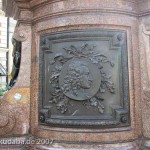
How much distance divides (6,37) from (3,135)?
18751 millimetres

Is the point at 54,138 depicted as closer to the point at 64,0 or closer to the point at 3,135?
the point at 3,135

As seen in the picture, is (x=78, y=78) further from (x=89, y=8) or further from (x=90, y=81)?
(x=89, y=8)

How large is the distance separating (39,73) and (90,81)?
0.89 metres

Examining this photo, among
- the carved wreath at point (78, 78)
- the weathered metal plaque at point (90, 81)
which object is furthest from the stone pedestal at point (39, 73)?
the carved wreath at point (78, 78)

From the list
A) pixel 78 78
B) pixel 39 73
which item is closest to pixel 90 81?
pixel 78 78

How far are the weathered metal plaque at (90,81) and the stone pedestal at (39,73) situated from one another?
0.11 metres

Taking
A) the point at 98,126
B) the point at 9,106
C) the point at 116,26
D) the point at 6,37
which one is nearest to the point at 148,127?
the point at 98,126

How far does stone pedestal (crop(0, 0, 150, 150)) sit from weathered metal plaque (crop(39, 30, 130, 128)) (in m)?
0.11

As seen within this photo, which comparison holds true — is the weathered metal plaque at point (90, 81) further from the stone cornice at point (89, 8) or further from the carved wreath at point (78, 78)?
the stone cornice at point (89, 8)

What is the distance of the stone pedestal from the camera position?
12.2ft

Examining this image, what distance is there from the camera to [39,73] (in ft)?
13.4

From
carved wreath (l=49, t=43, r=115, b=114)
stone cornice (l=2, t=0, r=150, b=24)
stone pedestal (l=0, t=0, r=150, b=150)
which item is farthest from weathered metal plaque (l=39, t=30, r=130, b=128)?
stone cornice (l=2, t=0, r=150, b=24)

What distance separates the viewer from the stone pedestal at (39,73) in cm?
371

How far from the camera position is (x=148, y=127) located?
12.5ft
